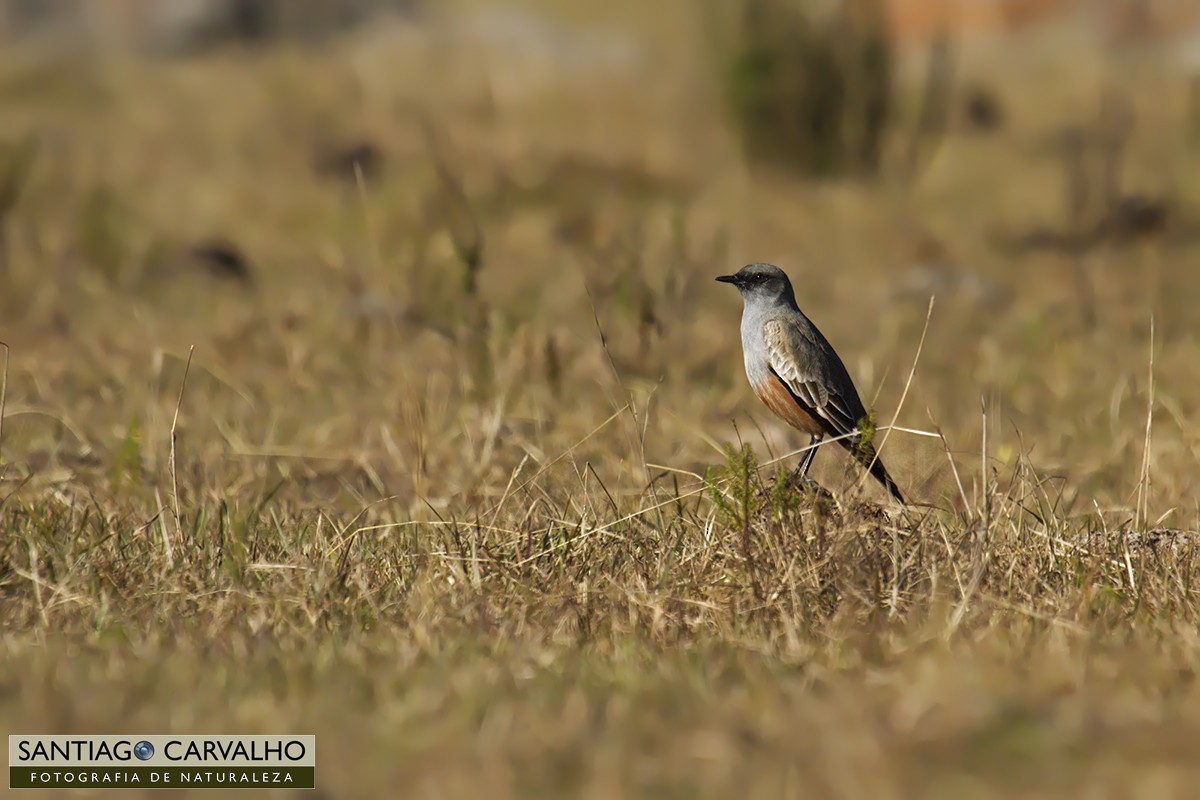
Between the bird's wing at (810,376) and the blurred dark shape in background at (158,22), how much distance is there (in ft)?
45.3

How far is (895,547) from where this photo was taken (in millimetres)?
4027

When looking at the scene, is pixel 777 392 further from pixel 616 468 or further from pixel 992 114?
pixel 992 114

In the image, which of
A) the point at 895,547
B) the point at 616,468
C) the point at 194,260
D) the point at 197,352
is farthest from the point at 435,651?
the point at 194,260

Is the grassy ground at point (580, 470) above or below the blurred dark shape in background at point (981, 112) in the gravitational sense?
below

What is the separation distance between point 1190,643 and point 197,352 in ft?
17.9

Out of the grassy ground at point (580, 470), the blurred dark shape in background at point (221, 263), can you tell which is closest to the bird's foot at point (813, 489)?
the grassy ground at point (580, 470)

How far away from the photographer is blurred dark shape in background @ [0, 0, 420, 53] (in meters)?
17.5

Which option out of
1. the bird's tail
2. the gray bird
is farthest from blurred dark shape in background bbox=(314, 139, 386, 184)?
the bird's tail

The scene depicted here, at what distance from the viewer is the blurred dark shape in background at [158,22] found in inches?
690

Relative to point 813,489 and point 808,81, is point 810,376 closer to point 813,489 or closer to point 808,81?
point 813,489

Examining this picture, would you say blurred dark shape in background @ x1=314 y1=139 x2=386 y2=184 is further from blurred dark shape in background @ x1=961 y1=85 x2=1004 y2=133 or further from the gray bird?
the gray bird

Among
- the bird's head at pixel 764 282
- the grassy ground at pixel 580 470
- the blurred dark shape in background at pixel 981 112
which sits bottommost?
the grassy ground at pixel 580 470

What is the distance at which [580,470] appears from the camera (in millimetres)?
5617

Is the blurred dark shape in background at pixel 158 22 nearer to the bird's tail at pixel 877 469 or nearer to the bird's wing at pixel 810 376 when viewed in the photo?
the bird's wing at pixel 810 376
